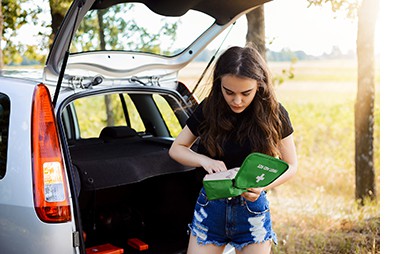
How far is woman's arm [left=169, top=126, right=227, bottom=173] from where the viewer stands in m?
2.57

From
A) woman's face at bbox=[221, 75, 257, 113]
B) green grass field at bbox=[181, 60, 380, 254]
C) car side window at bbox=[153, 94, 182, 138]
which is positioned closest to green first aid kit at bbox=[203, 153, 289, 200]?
woman's face at bbox=[221, 75, 257, 113]

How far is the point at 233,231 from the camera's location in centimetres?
260

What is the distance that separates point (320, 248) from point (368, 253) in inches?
18.9

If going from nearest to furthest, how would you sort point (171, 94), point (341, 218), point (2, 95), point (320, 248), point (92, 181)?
point (2, 95), point (92, 181), point (171, 94), point (320, 248), point (341, 218)

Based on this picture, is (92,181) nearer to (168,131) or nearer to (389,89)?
(168,131)

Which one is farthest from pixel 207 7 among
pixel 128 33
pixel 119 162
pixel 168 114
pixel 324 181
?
pixel 324 181

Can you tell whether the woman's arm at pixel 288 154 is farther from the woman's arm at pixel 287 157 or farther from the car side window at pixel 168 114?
the car side window at pixel 168 114

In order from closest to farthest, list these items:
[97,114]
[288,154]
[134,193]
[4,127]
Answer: [288,154] < [4,127] < [134,193] < [97,114]

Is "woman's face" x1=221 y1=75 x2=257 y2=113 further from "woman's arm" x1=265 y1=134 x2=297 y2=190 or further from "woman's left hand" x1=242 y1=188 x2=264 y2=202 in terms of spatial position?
"woman's left hand" x1=242 y1=188 x2=264 y2=202

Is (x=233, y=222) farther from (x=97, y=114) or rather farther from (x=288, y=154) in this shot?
(x=97, y=114)

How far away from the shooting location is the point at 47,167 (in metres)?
2.65

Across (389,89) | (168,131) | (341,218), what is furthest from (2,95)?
(341,218)

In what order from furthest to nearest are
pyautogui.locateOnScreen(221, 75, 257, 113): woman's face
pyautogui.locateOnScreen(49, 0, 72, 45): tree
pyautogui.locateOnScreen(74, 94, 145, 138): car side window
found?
pyautogui.locateOnScreen(74, 94, 145, 138): car side window → pyautogui.locateOnScreen(49, 0, 72, 45): tree → pyautogui.locateOnScreen(221, 75, 257, 113): woman's face

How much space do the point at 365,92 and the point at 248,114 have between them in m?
3.92
